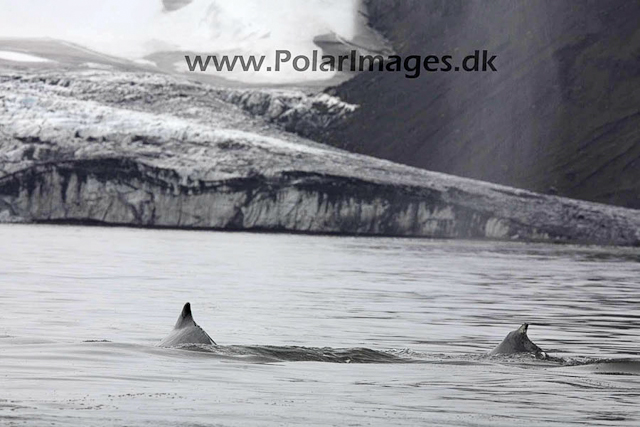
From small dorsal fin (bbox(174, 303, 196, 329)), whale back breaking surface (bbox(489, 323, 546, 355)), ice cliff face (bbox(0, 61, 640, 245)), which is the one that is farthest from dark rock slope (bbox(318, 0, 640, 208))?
small dorsal fin (bbox(174, 303, 196, 329))

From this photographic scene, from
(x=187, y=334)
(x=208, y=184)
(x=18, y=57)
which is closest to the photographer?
(x=187, y=334)

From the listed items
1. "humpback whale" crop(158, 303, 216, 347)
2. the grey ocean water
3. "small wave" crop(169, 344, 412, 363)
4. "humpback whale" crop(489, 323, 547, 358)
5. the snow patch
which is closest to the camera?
the grey ocean water

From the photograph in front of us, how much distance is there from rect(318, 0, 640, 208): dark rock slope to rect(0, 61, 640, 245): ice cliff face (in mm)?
31511

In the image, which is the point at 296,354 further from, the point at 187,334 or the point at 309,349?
the point at 187,334

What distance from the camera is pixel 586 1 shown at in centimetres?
17038

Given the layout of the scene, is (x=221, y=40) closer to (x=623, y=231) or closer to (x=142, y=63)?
(x=142, y=63)

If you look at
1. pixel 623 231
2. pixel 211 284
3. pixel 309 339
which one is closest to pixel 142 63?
pixel 623 231

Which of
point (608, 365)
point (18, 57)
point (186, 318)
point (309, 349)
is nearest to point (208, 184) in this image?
point (18, 57)

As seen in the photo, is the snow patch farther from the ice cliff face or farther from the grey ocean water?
the grey ocean water

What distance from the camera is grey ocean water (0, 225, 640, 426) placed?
13.0 meters

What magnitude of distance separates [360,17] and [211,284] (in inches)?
5914

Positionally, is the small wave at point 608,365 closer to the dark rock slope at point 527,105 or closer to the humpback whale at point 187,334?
the humpback whale at point 187,334

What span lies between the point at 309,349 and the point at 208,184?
3395 inches

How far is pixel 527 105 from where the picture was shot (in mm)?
159875
